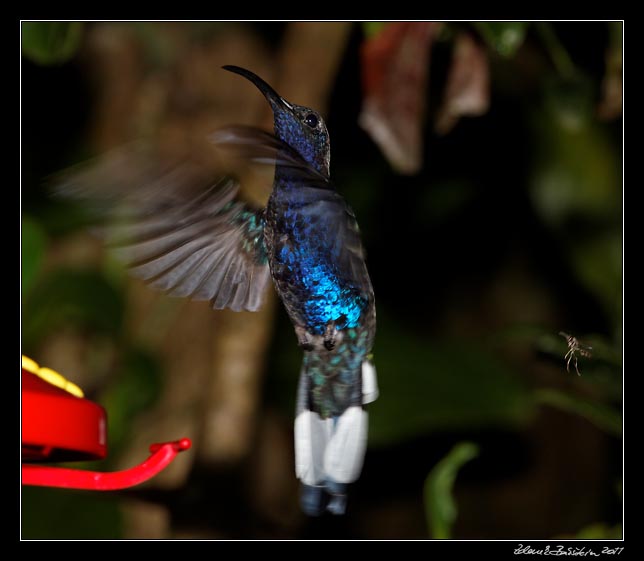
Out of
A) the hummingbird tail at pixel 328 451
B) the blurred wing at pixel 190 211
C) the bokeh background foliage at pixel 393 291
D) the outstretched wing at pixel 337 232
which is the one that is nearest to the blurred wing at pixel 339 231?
the outstretched wing at pixel 337 232

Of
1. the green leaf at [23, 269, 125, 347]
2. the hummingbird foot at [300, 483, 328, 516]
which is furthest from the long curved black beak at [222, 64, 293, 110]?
the green leaf at [23, 269, 125, 347]

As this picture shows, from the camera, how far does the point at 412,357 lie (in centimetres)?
288

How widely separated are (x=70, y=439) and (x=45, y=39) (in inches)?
41.5

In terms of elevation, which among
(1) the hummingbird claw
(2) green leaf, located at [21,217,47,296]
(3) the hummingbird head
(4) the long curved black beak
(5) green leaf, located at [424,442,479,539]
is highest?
(4) the long curved black beak

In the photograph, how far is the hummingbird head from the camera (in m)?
1.28

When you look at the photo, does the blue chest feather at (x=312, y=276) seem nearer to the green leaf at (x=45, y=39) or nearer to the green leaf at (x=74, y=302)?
the green leaf at (x=45, y=39)

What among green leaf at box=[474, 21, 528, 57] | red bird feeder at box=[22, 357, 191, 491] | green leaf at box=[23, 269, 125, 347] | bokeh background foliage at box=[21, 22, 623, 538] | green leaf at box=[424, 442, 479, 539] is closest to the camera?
red bird feeder at box=[22, 357, 191, 491]

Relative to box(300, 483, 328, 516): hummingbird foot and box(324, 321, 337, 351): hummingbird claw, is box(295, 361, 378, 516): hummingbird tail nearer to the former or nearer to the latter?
box(300, 483, 328, 516): hummingbird foot

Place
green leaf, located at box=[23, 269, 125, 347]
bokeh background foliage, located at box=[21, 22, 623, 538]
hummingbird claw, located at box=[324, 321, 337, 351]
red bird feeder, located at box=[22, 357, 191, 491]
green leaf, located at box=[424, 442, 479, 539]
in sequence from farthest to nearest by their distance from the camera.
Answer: green leaf, located at box=[23, 269, 125, 347] < bokeh background foliage, located at box=[21, 22, 623, 538] < green leaf, located at box=[424, 442, 479, 539] < hummingbird claw, located at box=[324, 321, 337, 351] < red bird feeder, located at box=[22, 357, 191, 491]

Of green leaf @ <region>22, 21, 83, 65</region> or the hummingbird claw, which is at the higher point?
green leaf @ <region>22, 21, 83, 65</region>

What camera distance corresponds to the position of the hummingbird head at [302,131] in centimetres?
128

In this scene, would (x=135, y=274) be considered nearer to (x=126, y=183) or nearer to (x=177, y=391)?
(x=126, y=183)

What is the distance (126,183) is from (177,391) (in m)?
1.77

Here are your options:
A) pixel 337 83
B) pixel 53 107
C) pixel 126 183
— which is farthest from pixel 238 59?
pixel 126 183
